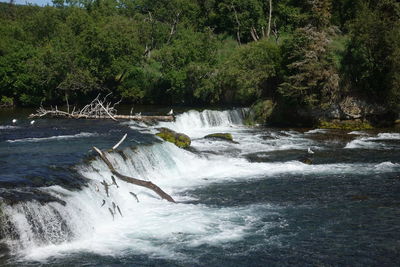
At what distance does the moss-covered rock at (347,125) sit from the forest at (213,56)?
3.32 ft

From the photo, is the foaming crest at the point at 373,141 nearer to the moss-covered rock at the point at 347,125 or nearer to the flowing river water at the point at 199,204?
the flowing river water at the point at 199,204

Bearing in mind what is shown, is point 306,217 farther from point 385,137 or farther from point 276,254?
point 385,137

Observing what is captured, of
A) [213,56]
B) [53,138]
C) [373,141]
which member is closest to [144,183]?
[53,138]

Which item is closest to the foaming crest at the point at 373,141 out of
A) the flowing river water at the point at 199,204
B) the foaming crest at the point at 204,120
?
the flowing river water at the point at 199,204

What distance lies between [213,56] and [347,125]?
56.4 ft

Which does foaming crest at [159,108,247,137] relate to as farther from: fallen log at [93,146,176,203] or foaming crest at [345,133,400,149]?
fallen log at [93,146,176,203]

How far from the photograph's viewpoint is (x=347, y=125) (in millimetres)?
37406

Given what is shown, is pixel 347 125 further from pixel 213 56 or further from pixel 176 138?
pixel 213 56

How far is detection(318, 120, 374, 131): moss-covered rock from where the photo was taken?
37.2 metres

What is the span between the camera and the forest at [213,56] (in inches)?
1483

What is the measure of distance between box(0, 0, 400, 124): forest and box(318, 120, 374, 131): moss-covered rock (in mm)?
1013

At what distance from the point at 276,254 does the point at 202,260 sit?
2.10 meters

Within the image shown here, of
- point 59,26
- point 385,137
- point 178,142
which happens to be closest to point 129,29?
point 59,26

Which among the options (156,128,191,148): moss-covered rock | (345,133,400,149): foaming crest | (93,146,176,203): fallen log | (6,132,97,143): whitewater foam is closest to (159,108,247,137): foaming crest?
(156,128,191,148): moss-covered rock
